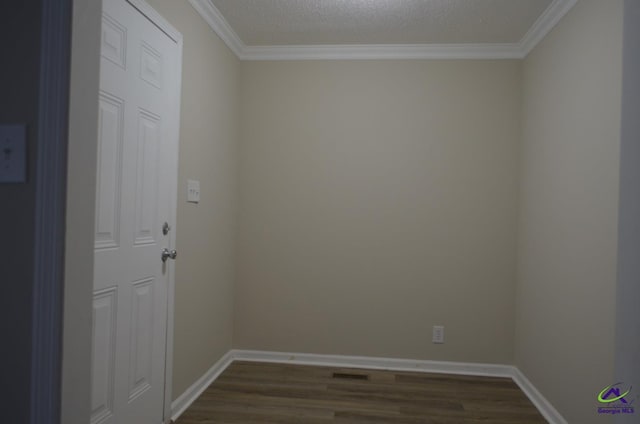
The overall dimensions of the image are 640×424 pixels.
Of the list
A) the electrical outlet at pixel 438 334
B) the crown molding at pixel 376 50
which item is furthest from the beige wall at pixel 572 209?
the electrical outlet at pixel 438 334

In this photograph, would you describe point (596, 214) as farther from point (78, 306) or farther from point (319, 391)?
point (78, 306)

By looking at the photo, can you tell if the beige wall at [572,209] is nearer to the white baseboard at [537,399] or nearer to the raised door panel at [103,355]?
the white baseboard at [537,399]

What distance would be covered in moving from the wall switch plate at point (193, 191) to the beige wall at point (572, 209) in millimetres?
2207

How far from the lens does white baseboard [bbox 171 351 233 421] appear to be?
2.65 m

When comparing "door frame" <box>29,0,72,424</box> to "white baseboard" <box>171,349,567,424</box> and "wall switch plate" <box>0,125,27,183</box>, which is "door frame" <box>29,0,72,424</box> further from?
"white baseboard" <box>171,349,567,424</box>

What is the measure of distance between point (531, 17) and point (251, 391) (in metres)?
3.13

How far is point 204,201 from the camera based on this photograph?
3.03 meters

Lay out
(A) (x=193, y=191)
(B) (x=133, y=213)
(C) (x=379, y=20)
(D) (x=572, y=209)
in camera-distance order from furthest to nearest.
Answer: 1. (C) (x=379, y=20)
2. (A) (x=193, y=191)
3. (D) (x=572, y=209)
4. (B) (x=133, y=213)

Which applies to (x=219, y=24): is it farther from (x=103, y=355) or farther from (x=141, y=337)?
(x=103, y=355)

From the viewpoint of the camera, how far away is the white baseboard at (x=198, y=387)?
265 centimetres

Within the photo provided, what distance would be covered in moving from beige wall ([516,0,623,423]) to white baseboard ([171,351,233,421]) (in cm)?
220

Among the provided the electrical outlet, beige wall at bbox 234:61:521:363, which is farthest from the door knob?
the electrical outlet

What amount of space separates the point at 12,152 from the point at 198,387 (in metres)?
2.44

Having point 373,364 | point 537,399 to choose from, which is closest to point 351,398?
point 373,364
